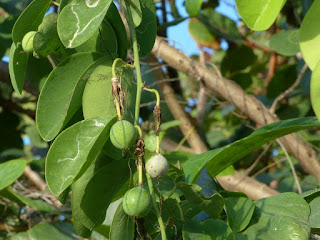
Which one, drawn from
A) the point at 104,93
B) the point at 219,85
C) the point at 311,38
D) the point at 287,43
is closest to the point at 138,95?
the point at 104,93

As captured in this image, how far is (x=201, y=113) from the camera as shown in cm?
143

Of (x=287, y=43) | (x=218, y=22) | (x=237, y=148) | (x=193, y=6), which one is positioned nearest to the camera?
(x=237, y=148)

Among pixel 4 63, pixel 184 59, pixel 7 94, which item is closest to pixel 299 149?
pixel 184 59

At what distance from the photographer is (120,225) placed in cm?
43

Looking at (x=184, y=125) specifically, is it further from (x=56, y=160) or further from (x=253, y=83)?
(x=56, y=160)

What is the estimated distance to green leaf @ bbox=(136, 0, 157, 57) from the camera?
1.70 feet

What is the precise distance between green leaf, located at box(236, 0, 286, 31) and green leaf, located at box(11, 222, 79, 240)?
615mm

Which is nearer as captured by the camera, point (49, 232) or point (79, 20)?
point (79, 20)

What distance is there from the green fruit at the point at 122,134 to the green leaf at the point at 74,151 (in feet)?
0.07

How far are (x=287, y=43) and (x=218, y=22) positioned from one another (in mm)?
235

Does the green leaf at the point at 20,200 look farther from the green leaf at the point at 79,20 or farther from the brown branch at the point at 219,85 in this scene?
the green leaf at the point at 79,20

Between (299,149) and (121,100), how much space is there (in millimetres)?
707

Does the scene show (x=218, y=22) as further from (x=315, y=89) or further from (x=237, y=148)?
(x=315, y=89)

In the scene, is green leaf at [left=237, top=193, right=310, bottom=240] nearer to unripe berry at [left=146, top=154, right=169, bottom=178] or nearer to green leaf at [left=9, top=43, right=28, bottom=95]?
unripe berry at [left=146, top=154, right=169, bottom=178]
